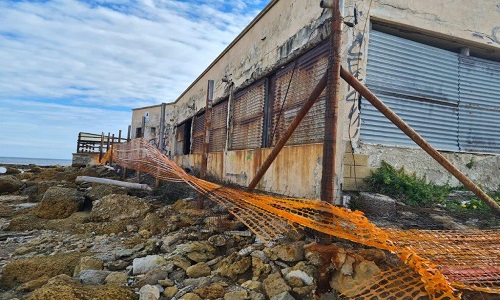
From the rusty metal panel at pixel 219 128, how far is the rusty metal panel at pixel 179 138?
4810 millimetres

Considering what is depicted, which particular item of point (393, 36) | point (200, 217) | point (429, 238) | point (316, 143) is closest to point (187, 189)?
point (200, 217)

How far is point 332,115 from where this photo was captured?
2.49 metres

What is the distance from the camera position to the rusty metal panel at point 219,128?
8430 millimetres

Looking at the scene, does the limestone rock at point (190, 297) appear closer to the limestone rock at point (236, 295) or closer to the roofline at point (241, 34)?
the limestone rock at point (236, 295)

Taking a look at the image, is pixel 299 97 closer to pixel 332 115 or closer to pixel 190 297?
pixel 332 115

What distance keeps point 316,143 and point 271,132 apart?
5.29 feet

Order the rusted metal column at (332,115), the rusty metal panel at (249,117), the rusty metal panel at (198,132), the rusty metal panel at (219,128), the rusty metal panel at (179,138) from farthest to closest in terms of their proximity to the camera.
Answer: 1. the rusty metal panel at (179,138)
2. the rusty metal panel at (198,132)
3. the rusty metal panel at (219,128)
4. the rusty metal panel at (249,117)
5. the rusted metal column at (332,115)

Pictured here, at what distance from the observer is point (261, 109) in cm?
635

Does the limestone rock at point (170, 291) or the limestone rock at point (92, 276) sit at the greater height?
the limestone rock at point (170, 291)

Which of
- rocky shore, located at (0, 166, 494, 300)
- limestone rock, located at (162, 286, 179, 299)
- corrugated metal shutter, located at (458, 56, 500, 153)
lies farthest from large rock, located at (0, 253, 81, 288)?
corrugated metal shutter, located at (458, 56, 500, 153)

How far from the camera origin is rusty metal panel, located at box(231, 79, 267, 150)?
20.9ft

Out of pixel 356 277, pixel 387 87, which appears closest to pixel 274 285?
pixel 356 277

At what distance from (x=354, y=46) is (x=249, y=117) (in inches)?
130

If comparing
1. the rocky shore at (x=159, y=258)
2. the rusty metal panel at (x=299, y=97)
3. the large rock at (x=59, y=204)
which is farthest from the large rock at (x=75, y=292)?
the large rock at (x=59, y=204)
